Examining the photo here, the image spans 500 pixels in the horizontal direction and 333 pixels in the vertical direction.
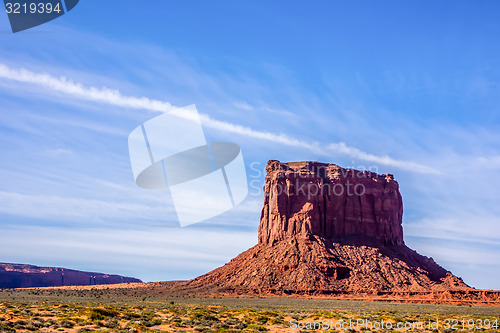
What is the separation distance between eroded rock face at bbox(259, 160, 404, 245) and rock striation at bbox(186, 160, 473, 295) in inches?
8.8

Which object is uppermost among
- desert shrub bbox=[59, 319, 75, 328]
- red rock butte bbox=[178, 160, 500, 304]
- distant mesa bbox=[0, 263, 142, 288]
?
red rock butte bbox=[178, 160, 500, 304]

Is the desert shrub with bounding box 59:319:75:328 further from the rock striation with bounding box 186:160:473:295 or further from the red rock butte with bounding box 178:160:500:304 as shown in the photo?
the rock striation with bounding box 186:160:473:295

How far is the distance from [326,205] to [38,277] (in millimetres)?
126028

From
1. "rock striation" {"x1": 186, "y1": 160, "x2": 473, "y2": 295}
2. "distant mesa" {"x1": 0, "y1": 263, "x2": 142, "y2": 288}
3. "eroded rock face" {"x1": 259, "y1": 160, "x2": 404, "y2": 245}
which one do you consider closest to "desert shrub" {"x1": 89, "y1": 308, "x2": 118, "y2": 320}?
"rock striation" {"x1": 186, "y1": 160, "x2": 473, "y2": 295}

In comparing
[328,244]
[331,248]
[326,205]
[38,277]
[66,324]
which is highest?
[326,205]

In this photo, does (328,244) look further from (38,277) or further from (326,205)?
(38,277)

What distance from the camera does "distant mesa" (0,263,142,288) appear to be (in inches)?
6565

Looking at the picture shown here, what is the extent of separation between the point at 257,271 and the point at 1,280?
11782 centimetres

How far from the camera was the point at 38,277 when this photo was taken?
574 ft

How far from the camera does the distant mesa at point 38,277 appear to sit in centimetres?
16675

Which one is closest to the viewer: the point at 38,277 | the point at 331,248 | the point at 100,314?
the point at 100,314

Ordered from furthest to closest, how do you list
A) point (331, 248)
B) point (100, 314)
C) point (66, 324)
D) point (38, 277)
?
point (38, 277), point (331, 248), point (100, 314), point (66, 324)

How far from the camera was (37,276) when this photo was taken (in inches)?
6875

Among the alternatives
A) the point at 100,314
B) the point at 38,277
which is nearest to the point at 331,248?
the point at 100,314
